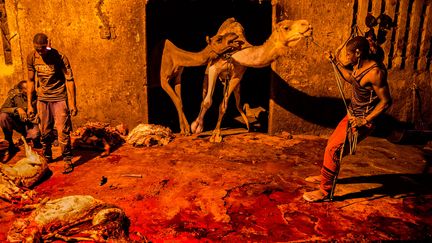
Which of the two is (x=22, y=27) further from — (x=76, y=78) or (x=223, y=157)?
(x=223, y=157)

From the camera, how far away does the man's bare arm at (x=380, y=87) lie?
11.9ft

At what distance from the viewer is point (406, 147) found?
647cm

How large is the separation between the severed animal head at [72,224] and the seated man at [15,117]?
8.68 ft

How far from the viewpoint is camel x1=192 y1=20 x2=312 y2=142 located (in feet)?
19.3

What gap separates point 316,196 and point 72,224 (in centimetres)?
307

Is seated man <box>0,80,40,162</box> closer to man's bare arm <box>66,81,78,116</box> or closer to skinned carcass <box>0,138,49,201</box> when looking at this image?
man's bare arm <box>66,81,78,116</box>

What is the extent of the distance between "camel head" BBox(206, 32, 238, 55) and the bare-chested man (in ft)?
8.55

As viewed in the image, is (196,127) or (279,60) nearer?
(279,60)

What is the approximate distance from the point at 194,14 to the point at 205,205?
705 cm

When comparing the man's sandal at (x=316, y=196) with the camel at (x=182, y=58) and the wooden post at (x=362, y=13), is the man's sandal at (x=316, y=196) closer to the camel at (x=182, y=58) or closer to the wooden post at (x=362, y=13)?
the camel at (x=182, y=58)

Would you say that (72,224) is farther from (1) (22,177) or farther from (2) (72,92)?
(2) (72,92)

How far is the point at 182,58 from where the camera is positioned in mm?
6875

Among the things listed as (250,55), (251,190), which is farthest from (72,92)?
A: (250,55)

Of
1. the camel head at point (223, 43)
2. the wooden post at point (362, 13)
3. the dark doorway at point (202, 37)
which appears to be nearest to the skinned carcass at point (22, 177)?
the dark doorway at point (202, 37)
